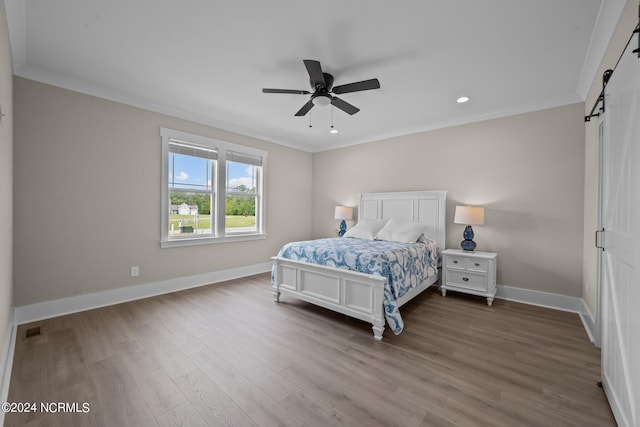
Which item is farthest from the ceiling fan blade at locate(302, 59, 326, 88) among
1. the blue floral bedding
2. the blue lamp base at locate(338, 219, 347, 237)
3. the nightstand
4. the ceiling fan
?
the blue lamp base at locate(338, 219, 347, 237)

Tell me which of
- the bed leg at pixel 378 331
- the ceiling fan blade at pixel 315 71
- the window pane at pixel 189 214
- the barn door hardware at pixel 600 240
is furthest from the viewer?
the window pane at pixel 189 214

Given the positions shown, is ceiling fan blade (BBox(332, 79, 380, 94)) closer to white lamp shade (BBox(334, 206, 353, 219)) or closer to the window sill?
white lamp shade (BBox(334, 206, 353, 219))

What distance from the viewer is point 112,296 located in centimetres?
324

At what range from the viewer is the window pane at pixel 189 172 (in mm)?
3857

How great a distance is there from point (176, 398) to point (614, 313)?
2.78 meters

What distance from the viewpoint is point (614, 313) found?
1592 mm

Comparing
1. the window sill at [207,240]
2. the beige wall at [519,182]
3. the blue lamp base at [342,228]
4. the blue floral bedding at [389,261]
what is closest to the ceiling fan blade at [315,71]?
the blue floral bedding at [389,261]

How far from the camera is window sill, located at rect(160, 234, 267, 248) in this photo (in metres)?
3.77

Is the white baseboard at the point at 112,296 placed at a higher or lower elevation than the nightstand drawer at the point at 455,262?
lower

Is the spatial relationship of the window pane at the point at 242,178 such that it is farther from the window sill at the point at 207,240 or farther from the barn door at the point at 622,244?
the barn door at the point at 622,244

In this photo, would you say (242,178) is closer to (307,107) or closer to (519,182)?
(307,107)

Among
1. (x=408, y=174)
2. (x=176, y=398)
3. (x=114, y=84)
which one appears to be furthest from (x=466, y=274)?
(x=114, y=84)

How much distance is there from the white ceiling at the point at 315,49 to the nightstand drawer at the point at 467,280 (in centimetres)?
228

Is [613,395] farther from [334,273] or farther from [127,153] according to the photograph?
[127,153]
